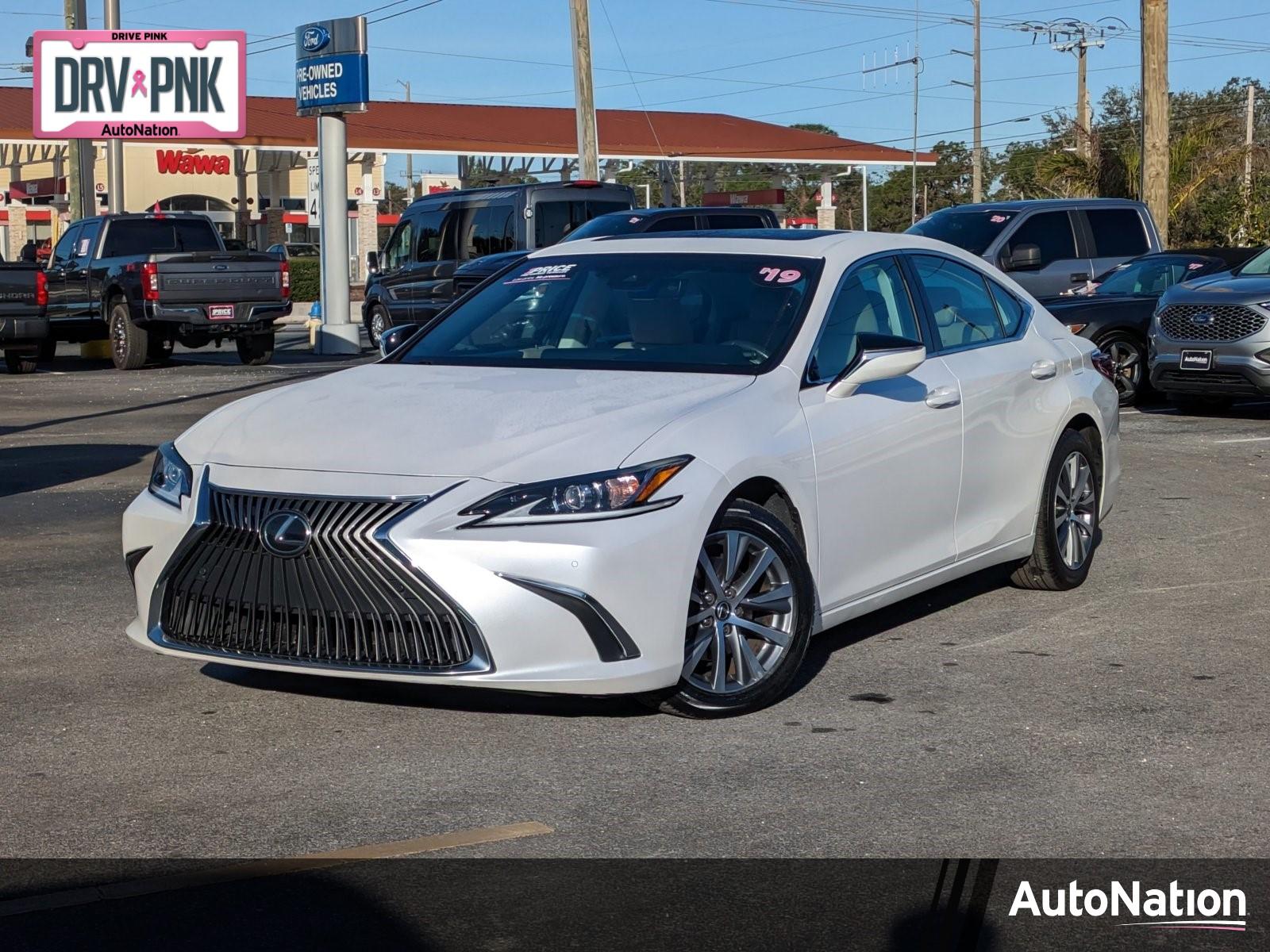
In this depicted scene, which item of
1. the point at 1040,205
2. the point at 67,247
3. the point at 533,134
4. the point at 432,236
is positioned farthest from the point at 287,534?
the point at 533,134

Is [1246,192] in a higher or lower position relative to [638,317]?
higher

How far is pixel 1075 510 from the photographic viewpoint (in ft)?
25.8

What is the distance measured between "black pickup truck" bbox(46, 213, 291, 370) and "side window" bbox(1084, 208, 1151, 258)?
1016 cm

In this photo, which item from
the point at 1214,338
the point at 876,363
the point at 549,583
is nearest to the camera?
the point at 549,583

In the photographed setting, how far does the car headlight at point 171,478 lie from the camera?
18.7 ft

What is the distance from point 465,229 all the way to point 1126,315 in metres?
9.70

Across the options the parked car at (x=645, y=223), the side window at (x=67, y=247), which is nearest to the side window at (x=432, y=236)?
the parked car at (x=645, y=223)

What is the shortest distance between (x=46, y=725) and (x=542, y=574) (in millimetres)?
1769

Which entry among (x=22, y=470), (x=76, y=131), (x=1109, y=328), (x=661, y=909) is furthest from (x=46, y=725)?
(x=76, y=131)

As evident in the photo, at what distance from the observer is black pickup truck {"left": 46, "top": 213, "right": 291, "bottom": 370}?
22.1m

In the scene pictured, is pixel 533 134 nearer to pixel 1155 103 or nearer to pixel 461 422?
pixel 1155 103

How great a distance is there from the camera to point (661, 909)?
13.2 feet

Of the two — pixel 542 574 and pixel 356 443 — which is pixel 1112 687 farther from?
pixel 356 443

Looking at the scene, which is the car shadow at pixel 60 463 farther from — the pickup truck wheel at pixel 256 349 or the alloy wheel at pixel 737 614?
the pickup truck wheel at pixel 256 349
